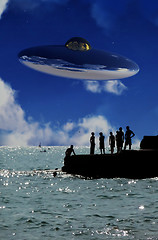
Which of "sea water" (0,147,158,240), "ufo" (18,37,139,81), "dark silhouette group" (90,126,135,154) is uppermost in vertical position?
"ufo" (18,37,139,81)

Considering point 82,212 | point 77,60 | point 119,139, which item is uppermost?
point 77,60

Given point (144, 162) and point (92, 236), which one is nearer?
point (92, 236)

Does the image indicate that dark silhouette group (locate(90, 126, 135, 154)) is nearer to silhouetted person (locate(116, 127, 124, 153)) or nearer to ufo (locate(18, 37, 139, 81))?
silhouetted person (locate(116, 127, 124, 153))

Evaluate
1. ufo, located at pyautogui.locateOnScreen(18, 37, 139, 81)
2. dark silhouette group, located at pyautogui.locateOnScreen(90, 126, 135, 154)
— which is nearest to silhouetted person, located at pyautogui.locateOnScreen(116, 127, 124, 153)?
dark silhouette group, located at pyautogui.locateOnScreen(90, 126, 135, 154)

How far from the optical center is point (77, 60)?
A: 27312 mm

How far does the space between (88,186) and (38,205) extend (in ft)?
23.8

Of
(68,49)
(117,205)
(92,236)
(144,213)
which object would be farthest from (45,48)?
(92,236)

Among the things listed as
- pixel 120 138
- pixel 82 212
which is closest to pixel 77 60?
pixel 120 138

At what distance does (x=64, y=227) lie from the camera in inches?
456

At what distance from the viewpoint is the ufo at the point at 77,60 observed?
27.4 metres

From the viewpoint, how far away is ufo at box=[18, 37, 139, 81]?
2741 cm

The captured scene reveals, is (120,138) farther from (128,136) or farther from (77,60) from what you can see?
(77,60)

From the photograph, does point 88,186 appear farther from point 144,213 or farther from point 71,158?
point 144,213

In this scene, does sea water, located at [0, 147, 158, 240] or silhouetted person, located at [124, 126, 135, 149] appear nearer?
sea water, located at [0, 147, 158, 240]
